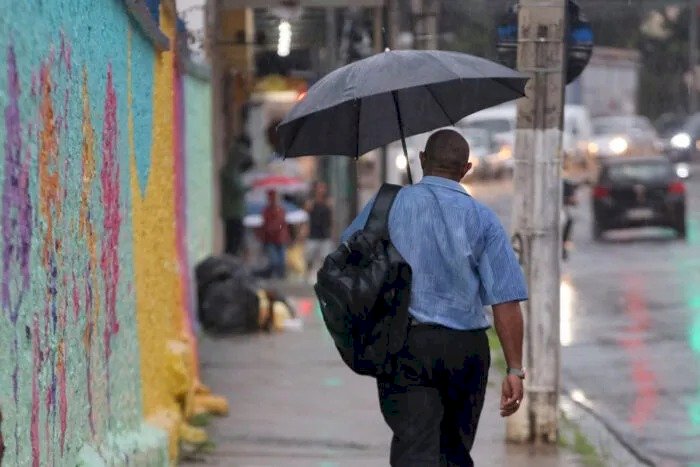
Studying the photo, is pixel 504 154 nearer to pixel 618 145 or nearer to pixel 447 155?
pixel 618 145

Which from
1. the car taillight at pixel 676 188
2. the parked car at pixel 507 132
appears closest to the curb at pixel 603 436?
the car taillight at pixel 676 188

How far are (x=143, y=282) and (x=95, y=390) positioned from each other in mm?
1775

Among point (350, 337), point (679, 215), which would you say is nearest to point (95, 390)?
point (350, 337)

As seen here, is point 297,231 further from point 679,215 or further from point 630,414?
point 630,414

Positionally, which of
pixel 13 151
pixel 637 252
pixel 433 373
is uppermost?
pixel 13 151

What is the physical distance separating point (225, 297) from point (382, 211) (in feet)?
28.2

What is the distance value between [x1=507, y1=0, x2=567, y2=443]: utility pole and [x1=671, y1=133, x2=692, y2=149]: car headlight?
38.0 metres

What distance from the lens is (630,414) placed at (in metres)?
10.7

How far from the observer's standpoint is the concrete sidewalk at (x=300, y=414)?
345 inches

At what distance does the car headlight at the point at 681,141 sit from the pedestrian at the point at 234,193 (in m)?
28.7

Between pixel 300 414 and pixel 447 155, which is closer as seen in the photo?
pixel 447 155

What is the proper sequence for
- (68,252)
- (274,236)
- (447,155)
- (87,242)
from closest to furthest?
(68,252) < (447,155) < (87,242) < (274,236)

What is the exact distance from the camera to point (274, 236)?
19.4 m

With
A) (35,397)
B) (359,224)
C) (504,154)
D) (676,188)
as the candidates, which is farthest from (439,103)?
(504,154)
